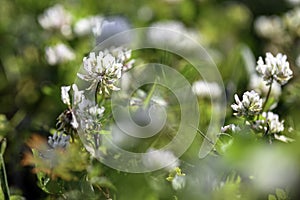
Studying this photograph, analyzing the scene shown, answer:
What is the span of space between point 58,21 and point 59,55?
0.20 metres

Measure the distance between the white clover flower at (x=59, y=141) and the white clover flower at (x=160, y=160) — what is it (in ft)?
0.35

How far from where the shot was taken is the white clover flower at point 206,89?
3.74 ft

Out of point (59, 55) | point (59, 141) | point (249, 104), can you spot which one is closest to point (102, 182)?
point (59, 141)

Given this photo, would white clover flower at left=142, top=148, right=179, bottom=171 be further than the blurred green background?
No

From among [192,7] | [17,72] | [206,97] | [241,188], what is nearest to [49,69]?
[17,72]

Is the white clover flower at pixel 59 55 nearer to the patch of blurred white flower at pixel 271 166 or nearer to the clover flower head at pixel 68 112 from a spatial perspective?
the clover flower head at pixel 68 112

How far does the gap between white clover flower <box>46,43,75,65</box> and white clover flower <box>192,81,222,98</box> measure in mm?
299

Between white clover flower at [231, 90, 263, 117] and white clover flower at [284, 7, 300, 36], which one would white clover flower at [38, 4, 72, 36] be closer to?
white clover flower at [284, 7, 300, 36]

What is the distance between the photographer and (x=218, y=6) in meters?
2.00

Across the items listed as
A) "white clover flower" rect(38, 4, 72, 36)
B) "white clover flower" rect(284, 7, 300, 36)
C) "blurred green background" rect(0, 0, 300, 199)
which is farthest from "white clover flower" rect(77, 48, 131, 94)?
"white clover flower" rect(284, 7, 300, 36)

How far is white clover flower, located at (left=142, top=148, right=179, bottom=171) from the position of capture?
842mm

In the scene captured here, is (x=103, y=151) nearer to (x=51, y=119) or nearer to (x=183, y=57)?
(x=51, y=119)

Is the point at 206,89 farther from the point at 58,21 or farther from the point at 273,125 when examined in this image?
the point at 58,21

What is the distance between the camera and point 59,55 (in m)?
1.33
